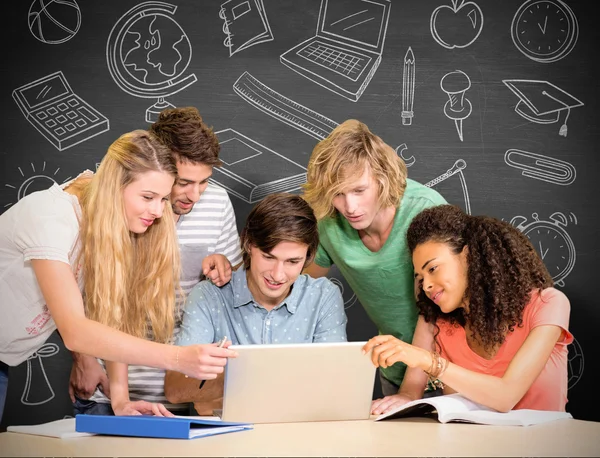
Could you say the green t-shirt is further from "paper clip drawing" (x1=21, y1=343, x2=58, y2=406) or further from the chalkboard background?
"paper clip drawing" (x1=21, y1=343, x2=58, y2=406)

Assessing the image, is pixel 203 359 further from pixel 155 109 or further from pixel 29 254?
pixel 155 109

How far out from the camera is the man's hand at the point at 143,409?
5.96 ft

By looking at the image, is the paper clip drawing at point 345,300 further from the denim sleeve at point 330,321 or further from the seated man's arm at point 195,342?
the seated man's arm at point 195,342

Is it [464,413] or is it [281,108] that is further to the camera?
[281,108]

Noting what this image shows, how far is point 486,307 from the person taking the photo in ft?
6.86

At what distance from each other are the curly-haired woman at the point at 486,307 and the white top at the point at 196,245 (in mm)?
671

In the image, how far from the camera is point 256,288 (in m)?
2.23

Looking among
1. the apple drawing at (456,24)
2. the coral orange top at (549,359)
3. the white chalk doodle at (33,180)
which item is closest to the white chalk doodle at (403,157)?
the apple drawing at (456,24)

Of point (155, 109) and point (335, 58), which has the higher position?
point (335, 58)

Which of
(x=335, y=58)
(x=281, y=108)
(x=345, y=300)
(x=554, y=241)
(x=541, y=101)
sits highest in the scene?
(x=335, y=58)

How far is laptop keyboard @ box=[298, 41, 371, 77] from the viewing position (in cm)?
315

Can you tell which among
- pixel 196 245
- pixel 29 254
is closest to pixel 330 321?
pixel 196 245

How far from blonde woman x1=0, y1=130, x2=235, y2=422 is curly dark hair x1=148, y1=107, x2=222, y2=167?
0.35ft

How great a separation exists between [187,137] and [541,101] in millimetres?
1754
